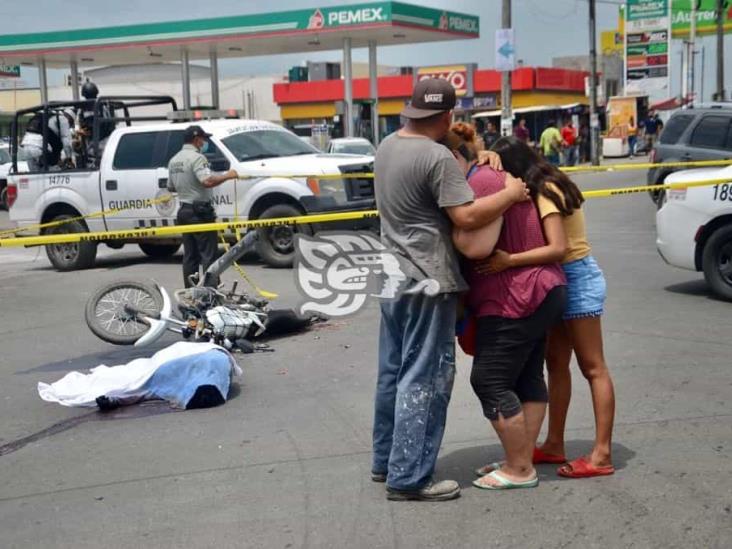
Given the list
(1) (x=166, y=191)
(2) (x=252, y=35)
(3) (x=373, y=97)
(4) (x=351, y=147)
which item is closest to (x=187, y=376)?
(1) (x=166, y=191)

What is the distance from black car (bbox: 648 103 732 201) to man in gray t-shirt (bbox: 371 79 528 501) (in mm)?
11652

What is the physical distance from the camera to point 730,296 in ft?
31.1

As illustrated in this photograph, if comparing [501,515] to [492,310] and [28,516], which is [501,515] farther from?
[28,516]

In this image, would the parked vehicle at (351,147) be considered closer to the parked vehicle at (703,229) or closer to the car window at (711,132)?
the car window at (711,132)

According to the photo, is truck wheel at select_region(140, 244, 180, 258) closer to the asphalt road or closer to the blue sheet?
the asphalt road

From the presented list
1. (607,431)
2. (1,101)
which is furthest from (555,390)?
(1,101)

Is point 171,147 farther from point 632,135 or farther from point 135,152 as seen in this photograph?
point 632,135

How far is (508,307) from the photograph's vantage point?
14.7ft

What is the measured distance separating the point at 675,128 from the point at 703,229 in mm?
7465

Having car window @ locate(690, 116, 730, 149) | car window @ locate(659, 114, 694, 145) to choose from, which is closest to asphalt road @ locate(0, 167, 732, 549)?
car window @ locate(690, 116, 730, 149)

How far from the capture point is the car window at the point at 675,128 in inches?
639

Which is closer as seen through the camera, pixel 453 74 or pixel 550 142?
pixel 550 142

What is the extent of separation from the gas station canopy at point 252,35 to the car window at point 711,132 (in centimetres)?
1752

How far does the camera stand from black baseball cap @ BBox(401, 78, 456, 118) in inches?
177
